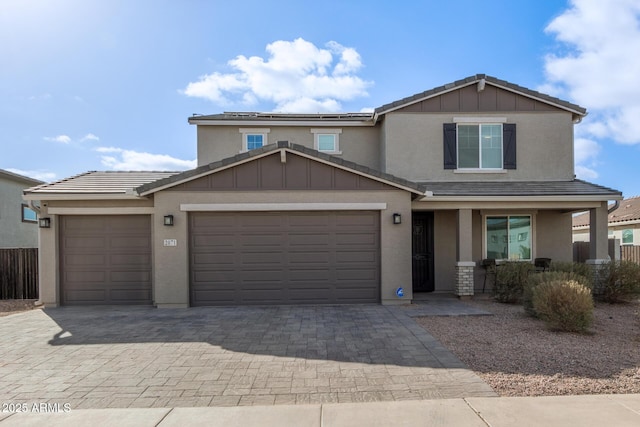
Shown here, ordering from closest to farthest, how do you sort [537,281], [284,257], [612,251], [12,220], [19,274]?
1. [537,281]
2. [284,257]
3. [19,274]
4. [612,251]
5. [12,220]

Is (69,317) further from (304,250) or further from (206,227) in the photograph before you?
(304,250)

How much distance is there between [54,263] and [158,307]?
10.2ft

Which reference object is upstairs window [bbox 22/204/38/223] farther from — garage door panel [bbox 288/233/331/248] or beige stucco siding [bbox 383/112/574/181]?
beige stucco siding [bbox 383/112/574/181]

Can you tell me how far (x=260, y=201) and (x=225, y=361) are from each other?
182 inches

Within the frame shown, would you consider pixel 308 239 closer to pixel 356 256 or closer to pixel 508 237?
pixel 356 256

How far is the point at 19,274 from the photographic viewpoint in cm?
1143

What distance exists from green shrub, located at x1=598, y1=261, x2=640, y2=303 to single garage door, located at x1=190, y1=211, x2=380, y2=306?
6.26m

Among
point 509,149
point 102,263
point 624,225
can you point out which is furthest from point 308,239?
point 624,225

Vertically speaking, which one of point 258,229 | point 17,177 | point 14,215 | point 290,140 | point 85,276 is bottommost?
point 85,276

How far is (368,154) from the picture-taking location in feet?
42.5

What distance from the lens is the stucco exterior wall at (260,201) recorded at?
29.9ft

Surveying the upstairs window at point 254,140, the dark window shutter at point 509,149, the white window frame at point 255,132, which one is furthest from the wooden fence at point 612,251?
the upstairs window at point 254,140

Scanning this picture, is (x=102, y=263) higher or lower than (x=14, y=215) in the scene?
lower

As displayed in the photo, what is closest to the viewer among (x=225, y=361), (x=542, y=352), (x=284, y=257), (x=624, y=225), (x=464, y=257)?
(x=225, y=361)
